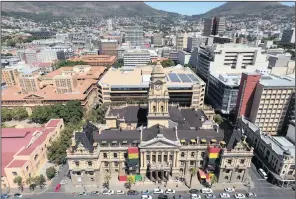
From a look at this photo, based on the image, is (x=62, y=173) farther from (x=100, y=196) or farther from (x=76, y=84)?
(x=76, y=84)

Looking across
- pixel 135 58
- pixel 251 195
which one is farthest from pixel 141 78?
pixel 251 195

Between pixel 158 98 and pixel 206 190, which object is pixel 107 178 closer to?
pixel 158 98

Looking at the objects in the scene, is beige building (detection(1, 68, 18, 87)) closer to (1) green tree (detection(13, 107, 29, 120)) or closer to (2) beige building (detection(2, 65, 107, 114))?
(2) beige building (detection(2, 65, 107, 114))

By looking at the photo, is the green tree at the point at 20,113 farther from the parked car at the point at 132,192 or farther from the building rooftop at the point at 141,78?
the parked car at the point at 132,192

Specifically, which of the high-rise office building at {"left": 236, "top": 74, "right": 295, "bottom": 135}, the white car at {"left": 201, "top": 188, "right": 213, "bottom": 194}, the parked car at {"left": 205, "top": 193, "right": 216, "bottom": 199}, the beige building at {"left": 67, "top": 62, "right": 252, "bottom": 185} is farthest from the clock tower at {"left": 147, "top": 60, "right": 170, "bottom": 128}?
the high-rise office building at {"left": 236, "top": 74, "right": 295, "bottom": 135}

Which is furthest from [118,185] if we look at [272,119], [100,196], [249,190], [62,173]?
[272,119]
